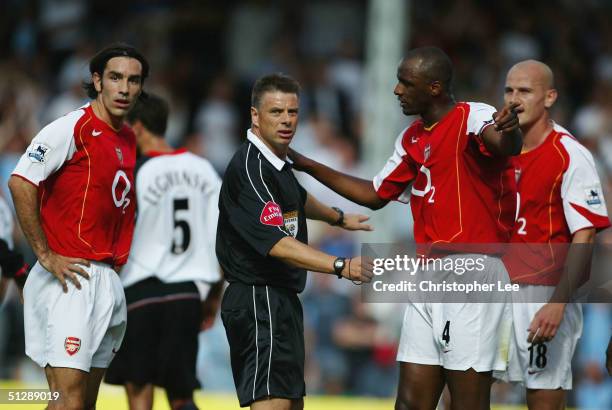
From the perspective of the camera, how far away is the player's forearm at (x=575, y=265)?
8.12 metres

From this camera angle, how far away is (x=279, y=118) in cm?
788

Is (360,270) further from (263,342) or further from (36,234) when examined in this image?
(36,234)

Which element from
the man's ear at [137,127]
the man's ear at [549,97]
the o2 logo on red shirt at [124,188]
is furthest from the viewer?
the man's ear at [137,127]

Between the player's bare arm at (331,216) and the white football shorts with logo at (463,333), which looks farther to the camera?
the player's bare arm at (331,216)

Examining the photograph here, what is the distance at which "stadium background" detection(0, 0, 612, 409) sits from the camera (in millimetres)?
14109

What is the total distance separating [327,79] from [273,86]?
8.83m

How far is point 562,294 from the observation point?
812 centimetres

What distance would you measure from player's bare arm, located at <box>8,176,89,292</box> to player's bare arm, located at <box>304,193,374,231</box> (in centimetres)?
176

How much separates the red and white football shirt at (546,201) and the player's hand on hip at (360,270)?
1.37m

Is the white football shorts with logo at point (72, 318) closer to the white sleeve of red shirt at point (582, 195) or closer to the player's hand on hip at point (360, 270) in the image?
the player's hand on hip at point (360, 270)

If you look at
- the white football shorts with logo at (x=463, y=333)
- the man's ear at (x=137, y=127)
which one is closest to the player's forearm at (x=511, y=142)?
the white football shorts with logo at (x=463, y=333)

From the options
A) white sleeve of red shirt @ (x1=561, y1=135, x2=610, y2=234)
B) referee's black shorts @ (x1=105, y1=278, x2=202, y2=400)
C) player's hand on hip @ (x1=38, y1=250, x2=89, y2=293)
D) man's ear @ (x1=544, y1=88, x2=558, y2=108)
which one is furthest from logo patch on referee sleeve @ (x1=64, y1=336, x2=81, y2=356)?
man's ear @ (x1=544, y1=88, x2=558, y2=108)

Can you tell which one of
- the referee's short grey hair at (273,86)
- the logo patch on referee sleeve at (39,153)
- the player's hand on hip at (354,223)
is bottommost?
the player's hand on hip at (354,223)

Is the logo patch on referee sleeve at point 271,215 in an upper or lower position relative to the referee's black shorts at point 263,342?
upper
